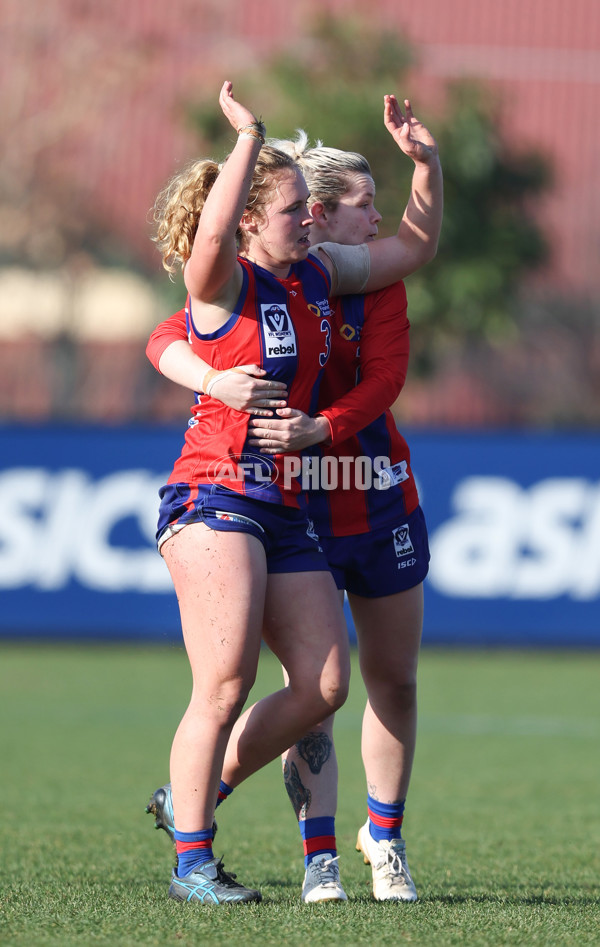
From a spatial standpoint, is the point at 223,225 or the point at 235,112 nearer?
the point at 223,225

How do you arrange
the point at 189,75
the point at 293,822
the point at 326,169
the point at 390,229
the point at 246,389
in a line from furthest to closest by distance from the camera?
the point at 189,75
the point at 390,229
the point at 293,822
the point at 326,169
the point at 246,389

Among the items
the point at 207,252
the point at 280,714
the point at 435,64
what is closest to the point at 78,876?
the point at 280,714

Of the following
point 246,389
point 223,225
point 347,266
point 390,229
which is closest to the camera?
point 223,225

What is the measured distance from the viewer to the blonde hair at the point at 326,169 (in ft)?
13.4

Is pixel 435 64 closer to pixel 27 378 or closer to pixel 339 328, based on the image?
pixel 27 378

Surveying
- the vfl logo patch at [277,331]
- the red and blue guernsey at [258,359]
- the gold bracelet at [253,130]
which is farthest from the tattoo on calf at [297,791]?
the gold bracelet at [253,130]

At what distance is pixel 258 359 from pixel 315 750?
1.21 meters

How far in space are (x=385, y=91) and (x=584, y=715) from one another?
8984mm

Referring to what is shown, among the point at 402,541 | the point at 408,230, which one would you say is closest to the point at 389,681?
the point at 402,541

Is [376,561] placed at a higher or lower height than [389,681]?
higher

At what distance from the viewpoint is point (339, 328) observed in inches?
158

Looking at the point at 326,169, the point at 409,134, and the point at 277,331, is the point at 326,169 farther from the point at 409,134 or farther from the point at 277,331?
the point at 277,331

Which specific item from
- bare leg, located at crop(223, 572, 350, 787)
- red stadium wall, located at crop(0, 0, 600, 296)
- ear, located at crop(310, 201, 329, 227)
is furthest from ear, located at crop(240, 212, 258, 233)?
red stadium wall, located at crop(0, 0, 600, 296)

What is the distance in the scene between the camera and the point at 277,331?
367cm
